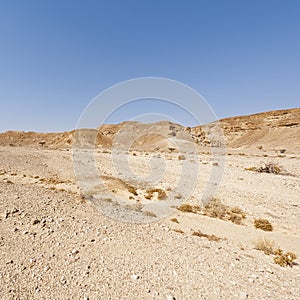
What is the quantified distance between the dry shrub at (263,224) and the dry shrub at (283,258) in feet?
6.95

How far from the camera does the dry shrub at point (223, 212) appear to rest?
28.3 ft

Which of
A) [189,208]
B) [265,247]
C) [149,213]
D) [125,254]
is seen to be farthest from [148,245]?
[189,208]

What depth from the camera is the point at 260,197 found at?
11617 mm

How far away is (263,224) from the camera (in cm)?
794

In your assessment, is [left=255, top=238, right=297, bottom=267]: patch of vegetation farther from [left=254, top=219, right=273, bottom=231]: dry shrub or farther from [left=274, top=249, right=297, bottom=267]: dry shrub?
[left=254, top=219, right=273, bottom=231]: dry shrub

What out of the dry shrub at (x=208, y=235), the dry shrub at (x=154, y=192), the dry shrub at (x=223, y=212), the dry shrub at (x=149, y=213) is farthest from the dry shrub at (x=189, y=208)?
the dry shrub at (x=208, y=235)

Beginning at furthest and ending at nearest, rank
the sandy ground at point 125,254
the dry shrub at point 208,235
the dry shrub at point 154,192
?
1. the dry shrub at point 154,192
2. the dry shrub at point 208,235
3. the sandy ground at point 125,254

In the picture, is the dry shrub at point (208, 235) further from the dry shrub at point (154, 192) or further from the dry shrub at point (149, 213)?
the dry shrub at point (154, 192)

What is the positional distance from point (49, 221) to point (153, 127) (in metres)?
75.8

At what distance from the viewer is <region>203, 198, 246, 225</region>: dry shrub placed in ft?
28.3

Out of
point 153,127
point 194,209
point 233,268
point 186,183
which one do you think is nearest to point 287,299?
point 233,268

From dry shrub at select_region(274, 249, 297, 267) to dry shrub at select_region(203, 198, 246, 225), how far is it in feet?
8.46

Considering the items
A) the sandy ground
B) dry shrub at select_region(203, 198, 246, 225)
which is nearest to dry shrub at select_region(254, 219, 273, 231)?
the sandy ground

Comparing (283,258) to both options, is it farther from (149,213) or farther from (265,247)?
(149,213)
